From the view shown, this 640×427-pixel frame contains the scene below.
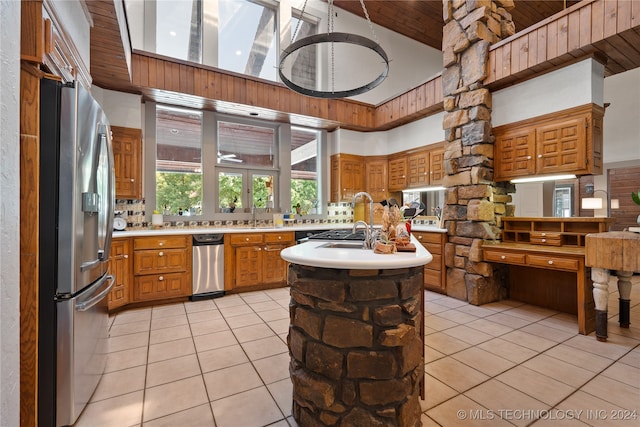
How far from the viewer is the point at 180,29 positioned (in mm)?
4363

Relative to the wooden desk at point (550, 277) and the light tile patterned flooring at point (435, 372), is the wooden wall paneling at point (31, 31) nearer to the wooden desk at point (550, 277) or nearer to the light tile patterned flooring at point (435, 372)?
the light tile patterned flooring at point (435, 372)

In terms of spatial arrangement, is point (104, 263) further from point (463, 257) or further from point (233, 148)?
point (463, 257)

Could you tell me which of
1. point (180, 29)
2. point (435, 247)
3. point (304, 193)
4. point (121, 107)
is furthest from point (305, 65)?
point (435, 247)

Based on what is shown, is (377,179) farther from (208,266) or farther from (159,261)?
(159,261)

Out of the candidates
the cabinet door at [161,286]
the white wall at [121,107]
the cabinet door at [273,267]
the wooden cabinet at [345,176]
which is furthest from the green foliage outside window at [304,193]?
the white wall at [121,107]

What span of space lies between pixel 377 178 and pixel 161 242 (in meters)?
A: 3.82

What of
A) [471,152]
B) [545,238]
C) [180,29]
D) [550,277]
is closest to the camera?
[545,238]

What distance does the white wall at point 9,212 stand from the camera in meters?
0.86

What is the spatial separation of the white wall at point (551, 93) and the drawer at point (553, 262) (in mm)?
1583

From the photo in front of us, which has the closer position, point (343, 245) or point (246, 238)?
point (343, 245)

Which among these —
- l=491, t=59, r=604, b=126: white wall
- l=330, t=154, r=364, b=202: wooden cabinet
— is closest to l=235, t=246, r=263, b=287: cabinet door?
l=330, t=154, r=364, b=202: wooden cabinet

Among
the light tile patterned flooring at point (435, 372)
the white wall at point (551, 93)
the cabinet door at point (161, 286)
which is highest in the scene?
the white wall at point (551, 93)

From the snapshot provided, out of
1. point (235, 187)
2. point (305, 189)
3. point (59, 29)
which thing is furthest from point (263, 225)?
point (59, 29)

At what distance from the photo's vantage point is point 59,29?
1867 millimetres
